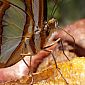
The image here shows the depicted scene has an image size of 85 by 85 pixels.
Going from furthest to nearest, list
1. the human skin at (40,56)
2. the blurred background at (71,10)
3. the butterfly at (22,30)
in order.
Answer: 1. the blurred background at (71,10)
2. the human skin at (40,56)
3. the butterfly at (22,30)

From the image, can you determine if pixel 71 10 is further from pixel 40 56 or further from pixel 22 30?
pixel 22 30

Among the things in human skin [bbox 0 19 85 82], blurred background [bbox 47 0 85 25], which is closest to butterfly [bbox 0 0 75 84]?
human skin [bbox 0 19 85 82]

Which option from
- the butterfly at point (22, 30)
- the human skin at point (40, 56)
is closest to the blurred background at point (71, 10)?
the human skin at point (40, 56)

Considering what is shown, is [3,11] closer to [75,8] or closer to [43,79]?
[43,79]

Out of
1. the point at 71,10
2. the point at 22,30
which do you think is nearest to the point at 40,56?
the point at 22,30

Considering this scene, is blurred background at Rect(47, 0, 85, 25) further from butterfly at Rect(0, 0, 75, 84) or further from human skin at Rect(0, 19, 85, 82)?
butterfly at Rect(0, 0, 75, 84)

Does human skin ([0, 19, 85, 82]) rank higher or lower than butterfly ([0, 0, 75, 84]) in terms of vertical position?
lower

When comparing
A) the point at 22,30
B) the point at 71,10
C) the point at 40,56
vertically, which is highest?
the point at 22,30

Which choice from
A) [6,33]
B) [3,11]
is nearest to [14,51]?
[6,33]

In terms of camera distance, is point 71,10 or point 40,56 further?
point 71,10

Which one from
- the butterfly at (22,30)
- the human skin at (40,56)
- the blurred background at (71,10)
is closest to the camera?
the butterfly at (22,30)

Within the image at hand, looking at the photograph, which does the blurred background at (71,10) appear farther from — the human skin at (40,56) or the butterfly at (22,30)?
the butterfly at (22,30)
